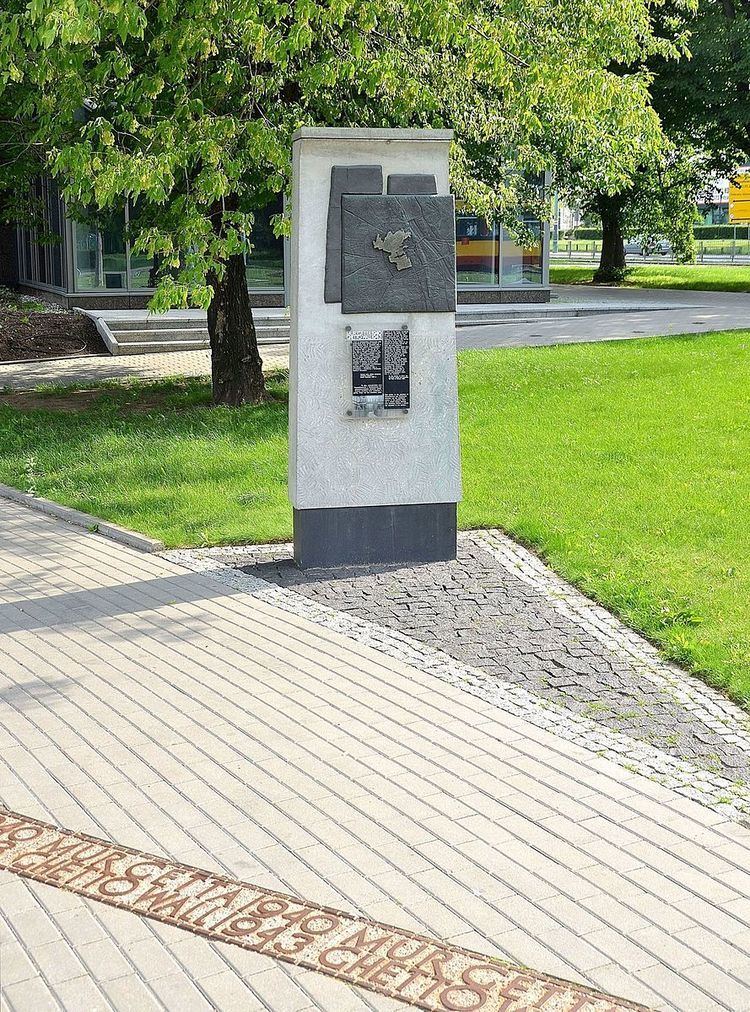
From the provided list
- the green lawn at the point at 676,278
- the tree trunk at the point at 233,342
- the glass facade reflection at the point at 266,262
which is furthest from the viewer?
the green lawn at the point at 676,278

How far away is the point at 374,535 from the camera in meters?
8.48

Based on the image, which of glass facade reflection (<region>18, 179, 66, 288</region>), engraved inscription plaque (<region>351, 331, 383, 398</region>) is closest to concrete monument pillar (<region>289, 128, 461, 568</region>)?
engraved inscription plaque (<region>351, 331, 383, 398</region>)

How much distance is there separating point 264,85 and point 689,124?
23148 mm

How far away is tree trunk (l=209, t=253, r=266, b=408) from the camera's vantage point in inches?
578

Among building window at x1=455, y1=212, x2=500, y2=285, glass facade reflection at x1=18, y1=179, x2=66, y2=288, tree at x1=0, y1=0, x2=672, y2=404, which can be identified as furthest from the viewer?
building window at x1=455, y1=212, x2=500, y2=285

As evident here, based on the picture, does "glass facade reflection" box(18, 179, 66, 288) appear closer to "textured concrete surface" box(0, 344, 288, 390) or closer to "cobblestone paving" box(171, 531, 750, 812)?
"textured concrete surface" box(0, 344, 288, 390)

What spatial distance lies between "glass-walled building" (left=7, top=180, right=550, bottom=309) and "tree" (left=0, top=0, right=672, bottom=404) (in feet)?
44.5

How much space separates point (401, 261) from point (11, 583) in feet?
10.4

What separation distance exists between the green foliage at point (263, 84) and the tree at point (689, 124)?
34.3 ft

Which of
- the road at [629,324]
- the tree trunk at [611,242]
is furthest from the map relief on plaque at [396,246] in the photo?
the tree trunk at [611,242]

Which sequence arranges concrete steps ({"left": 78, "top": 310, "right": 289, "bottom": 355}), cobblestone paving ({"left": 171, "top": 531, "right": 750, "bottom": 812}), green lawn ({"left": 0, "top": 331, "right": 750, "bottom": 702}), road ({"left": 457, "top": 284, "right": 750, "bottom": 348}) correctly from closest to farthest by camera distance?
cobblestone paving ({"left": 171, "top": 531, "right": 750, "bottom": 812}), green lawn ({"left": 0, "top": 331, "right": 750, "bottom": 702}), road ({"left": 457, "top": 284, "right": 750, "bottom": 348}), concrete steps ({"left": 78, "top": 310, "right": 289, "bottom": 355})

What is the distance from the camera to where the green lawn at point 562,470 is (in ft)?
25.5

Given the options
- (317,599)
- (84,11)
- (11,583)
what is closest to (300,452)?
(317,599)

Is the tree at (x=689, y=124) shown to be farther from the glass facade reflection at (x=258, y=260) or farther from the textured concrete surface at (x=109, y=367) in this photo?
the textured concrete surface at (x=109, y=367)
